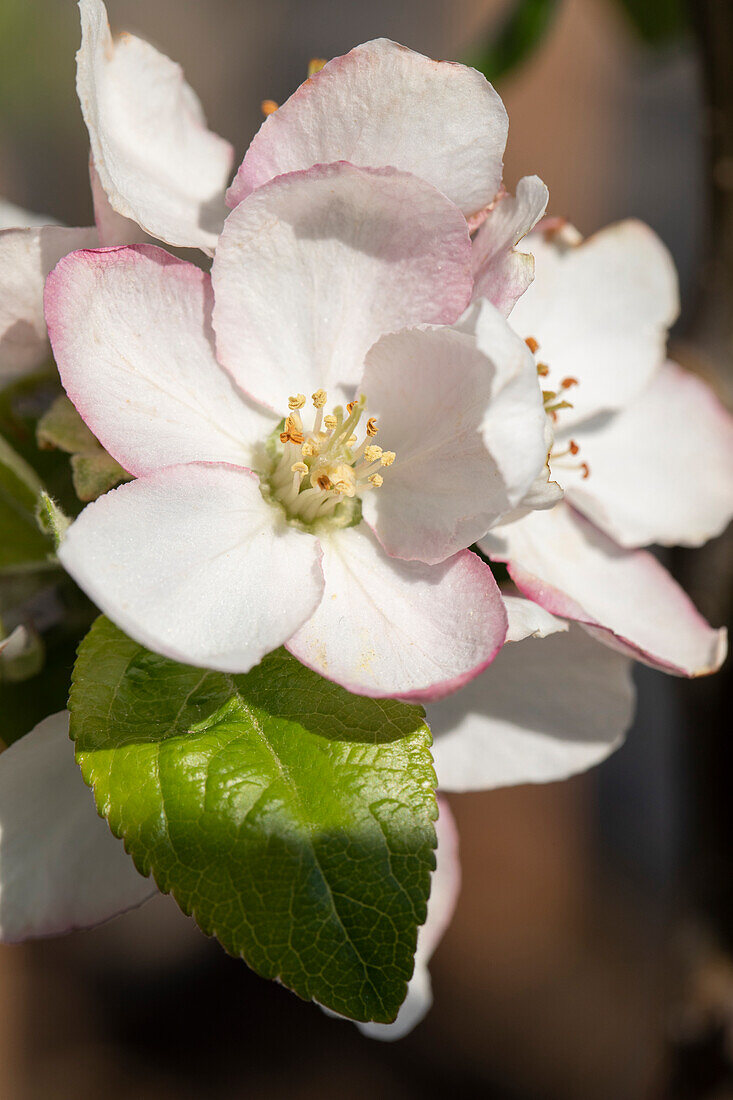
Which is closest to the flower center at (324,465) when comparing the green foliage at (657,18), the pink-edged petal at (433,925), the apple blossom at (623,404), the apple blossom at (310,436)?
the apple blossom at (310,436)

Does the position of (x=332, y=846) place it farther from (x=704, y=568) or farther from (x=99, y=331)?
(x=704, y=568)

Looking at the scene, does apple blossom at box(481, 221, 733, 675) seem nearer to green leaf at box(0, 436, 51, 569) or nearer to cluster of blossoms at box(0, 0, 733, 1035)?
cluster of blossoms at box(0, 0, 733, 1035)

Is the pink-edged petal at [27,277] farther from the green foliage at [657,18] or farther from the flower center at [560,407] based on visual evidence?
the green foliage at [657,18]

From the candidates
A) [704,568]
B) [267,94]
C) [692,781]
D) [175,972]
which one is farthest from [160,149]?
[267,94]

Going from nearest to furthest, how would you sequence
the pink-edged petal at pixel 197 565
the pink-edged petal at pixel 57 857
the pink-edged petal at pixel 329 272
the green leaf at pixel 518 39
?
the pink-edged petal at pixel 197 565
the pink-edged petal at pixel 329 272
the pink-edged petal at pixel 57 857
the green leaf at pixel 518 39

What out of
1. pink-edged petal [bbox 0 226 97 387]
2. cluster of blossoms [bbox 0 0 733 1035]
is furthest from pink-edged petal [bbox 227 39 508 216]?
pink-edged petal [bbox 0 226 97 387]

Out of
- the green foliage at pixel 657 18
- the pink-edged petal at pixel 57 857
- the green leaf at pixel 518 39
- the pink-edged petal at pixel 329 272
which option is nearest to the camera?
the pink-edged petal at pixel 329 272

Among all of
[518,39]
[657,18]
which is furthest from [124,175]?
[657,18]

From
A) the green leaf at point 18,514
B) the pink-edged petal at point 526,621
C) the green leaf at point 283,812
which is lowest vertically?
the green leaf at point 18,514
